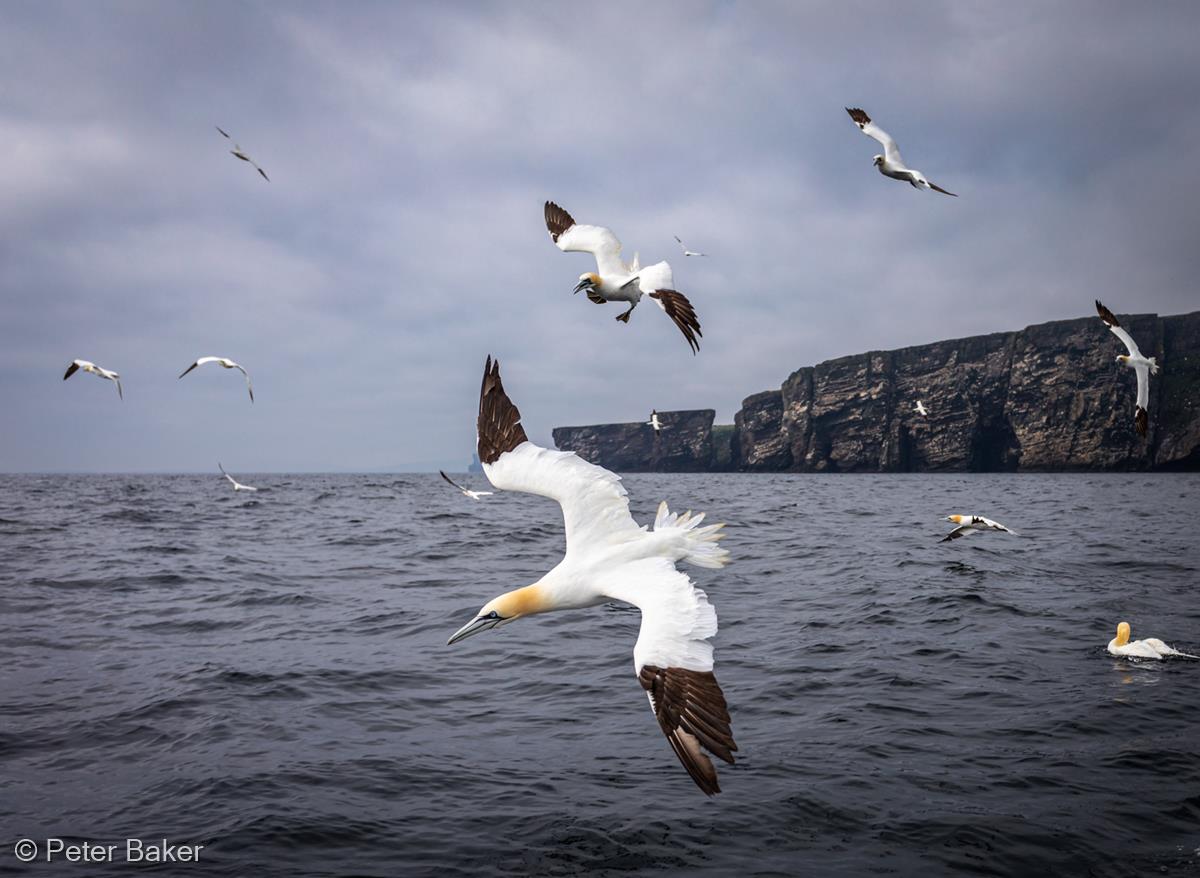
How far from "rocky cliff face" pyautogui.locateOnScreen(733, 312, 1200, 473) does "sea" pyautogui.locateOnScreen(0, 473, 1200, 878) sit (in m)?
96.3

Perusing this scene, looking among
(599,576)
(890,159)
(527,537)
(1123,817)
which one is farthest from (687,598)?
(527,537)

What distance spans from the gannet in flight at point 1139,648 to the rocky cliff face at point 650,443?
128 metres

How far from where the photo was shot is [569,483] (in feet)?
22.1

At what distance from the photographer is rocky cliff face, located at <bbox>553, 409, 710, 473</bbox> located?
14700 centimetres

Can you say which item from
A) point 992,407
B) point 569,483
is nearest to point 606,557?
point 569,483

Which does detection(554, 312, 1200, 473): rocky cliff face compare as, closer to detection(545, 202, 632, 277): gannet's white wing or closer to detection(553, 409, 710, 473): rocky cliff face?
detection(553, 409, 710, 473): rocky cliff face

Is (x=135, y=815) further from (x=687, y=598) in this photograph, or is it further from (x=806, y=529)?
(x=806, y=529)

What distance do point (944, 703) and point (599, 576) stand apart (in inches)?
166

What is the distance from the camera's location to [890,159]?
45.8ft

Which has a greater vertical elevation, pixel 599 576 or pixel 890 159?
pixel 890 159

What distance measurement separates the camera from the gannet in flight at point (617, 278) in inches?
346

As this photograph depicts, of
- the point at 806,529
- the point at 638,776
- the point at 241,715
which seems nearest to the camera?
the point at 638,776

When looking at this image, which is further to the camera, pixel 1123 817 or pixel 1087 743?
pixel 1087 743

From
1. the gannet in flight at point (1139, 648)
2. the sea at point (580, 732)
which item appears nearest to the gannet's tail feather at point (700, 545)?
the sea at point (580, 732)
